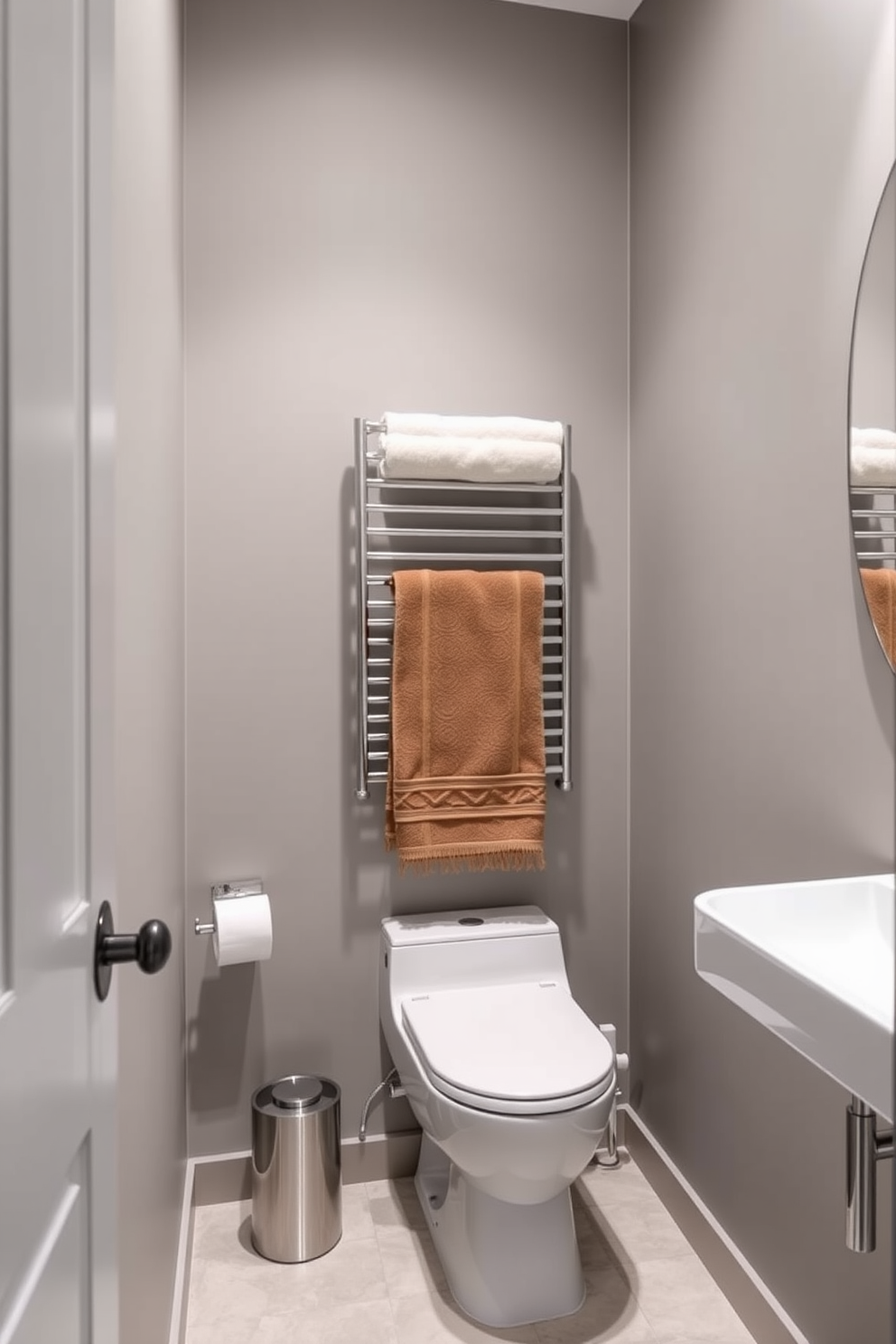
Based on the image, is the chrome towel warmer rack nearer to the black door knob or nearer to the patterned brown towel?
the patterned brown towel

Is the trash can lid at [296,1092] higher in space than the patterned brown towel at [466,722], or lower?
lower

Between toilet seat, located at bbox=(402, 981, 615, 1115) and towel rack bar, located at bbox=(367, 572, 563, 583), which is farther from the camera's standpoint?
towel rack bar, located at bbox=(367, 572, 563, 583)

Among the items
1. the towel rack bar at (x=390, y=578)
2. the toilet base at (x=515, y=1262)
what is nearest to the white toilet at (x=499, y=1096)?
the toilet base at (x=515, y=1262)

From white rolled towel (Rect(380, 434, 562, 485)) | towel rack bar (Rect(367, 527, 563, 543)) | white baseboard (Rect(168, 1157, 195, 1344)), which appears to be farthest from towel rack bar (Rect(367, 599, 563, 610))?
white baseboard (Rect(168, 1157, 195, 1344))

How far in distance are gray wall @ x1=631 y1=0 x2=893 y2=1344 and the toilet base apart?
12.6 inches

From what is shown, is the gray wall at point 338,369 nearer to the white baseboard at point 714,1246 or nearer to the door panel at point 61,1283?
the white baseboard at point 714,1246

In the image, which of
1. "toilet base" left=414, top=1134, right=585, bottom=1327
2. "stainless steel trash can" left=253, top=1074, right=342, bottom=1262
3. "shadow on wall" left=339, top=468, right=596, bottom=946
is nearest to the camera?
"toilet base" left=414, top=1134, right=585, bottom=1327

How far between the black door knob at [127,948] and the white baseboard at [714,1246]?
4.39 ft

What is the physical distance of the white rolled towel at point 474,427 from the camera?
6.53 ft

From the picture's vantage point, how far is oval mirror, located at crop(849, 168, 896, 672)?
1.30 metres

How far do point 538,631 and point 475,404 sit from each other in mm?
544

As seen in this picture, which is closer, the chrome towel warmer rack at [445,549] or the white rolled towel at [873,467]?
the white rolled towel at [873,467]

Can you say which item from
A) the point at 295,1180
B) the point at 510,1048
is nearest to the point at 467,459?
the point at 510,1048

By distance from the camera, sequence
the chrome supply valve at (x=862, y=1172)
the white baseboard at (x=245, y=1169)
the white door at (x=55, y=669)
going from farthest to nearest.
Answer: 1. the white baseboard at (x=245, y=1169)
2. the chrome supply valve at (x=862, y=1172)
3. the white door at (x=55, y=669)
